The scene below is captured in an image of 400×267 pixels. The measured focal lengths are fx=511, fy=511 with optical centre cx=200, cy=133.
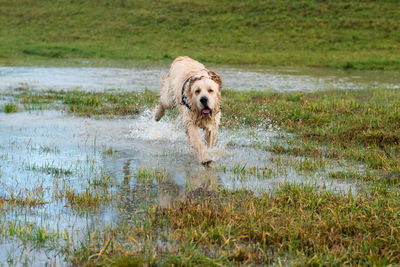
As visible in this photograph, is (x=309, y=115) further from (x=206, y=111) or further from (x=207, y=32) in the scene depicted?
(x=207, y=32)

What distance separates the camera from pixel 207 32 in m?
33.0

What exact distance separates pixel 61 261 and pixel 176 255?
2.59ft

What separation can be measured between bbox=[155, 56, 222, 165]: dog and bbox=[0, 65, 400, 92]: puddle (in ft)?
22.1

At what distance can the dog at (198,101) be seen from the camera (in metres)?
6.77

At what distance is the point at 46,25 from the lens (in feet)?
121

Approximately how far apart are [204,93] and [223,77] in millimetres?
12339

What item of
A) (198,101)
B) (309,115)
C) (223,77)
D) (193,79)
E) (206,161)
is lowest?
(223,77)

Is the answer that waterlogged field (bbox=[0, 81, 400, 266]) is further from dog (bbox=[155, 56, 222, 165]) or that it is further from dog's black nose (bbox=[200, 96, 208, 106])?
dog's black nose (bbox=[200, 96, 208, 106])

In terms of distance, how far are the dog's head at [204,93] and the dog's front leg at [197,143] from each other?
0.32m

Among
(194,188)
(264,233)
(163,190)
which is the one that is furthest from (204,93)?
(264,233)

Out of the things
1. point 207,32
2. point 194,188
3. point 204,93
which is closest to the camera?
point 194,188

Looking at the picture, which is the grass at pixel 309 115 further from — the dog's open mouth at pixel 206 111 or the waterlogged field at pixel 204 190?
the dog's open mouth at pixel 206 111

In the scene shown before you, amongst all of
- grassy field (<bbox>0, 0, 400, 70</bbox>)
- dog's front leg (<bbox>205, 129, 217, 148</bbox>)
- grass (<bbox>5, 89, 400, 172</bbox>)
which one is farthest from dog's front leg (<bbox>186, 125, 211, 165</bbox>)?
grassy field (<bbox>0, 0, 400, 70</bbox>)

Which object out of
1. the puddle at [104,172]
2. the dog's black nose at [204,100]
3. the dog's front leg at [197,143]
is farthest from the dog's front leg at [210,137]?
the dog's black nose at [204,100]
